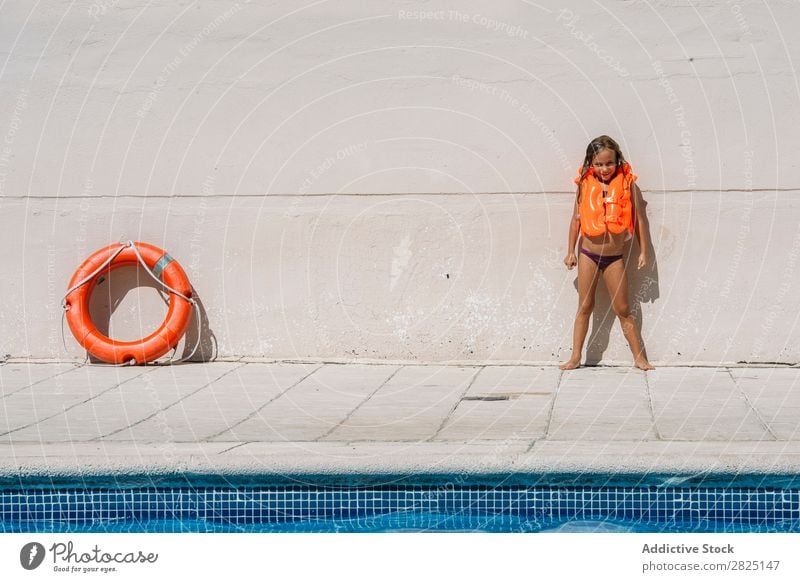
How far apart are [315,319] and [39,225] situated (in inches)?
77.0

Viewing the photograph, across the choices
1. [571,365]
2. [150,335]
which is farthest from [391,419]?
[150,335]

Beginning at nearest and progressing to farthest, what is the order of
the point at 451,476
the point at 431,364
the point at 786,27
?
the point at 451,476 → the point at 786,27 → the point at 431,364

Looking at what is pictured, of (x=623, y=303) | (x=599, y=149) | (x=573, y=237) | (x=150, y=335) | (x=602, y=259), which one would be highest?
(x=599, y=149)

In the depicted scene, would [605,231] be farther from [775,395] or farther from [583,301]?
[775,395]

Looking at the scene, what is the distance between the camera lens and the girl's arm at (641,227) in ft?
21.5

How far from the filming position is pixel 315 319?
711 centimetres

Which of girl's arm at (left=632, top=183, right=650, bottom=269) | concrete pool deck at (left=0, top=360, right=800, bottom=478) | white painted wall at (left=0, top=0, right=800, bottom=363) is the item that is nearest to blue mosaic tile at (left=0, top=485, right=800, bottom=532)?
concrete pool deck at (left=0, top=360, right=800, bottom=478)

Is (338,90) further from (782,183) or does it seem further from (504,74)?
(782,183)

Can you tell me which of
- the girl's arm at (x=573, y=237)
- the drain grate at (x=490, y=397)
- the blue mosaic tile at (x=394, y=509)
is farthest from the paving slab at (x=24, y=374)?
the girl's arm at (x=573, y=237)

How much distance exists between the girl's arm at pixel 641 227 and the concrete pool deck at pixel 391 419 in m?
0.69

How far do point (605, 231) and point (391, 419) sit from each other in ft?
6.65

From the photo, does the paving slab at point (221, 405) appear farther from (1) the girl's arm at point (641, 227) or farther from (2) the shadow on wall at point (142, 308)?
(1) the girl's arm at point (641, 227)

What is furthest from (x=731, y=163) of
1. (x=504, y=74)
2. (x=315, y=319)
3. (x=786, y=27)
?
(x=315, y=319)

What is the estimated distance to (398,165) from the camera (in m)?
6.98
